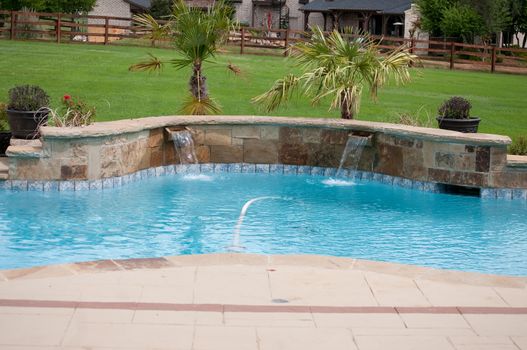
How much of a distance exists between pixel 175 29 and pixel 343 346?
11706mm

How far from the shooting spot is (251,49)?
44250 mm

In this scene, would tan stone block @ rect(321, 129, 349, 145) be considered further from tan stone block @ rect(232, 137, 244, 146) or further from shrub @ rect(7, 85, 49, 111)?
shrub @ rect(7, 85, 49, 111)

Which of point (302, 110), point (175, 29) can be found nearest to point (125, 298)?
point (175, 29)

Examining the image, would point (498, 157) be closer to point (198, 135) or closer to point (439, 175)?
point (439, 175)

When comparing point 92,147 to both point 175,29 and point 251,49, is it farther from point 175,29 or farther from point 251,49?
point 251,49

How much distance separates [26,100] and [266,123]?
401cm

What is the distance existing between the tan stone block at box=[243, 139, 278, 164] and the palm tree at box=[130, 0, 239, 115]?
140cm

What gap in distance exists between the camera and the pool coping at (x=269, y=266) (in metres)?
8.97

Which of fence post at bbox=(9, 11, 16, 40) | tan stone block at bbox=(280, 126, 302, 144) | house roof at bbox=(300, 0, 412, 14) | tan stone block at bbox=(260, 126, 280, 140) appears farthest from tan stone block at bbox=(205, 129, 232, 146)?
house roof at bbox=(300, 0, 412, 14)

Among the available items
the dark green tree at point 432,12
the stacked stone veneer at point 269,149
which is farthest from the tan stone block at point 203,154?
the dark green tree at point 432,12

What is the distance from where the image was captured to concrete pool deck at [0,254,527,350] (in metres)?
7.23

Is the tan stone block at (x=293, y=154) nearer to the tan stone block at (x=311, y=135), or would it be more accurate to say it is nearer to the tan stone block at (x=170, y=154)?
the tan stone block at (x=311, y=135)

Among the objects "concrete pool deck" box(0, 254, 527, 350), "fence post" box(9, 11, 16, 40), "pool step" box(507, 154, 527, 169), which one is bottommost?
"concrete pool deck" box(0, 254, 527, 350)

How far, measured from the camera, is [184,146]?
16.4 metres
